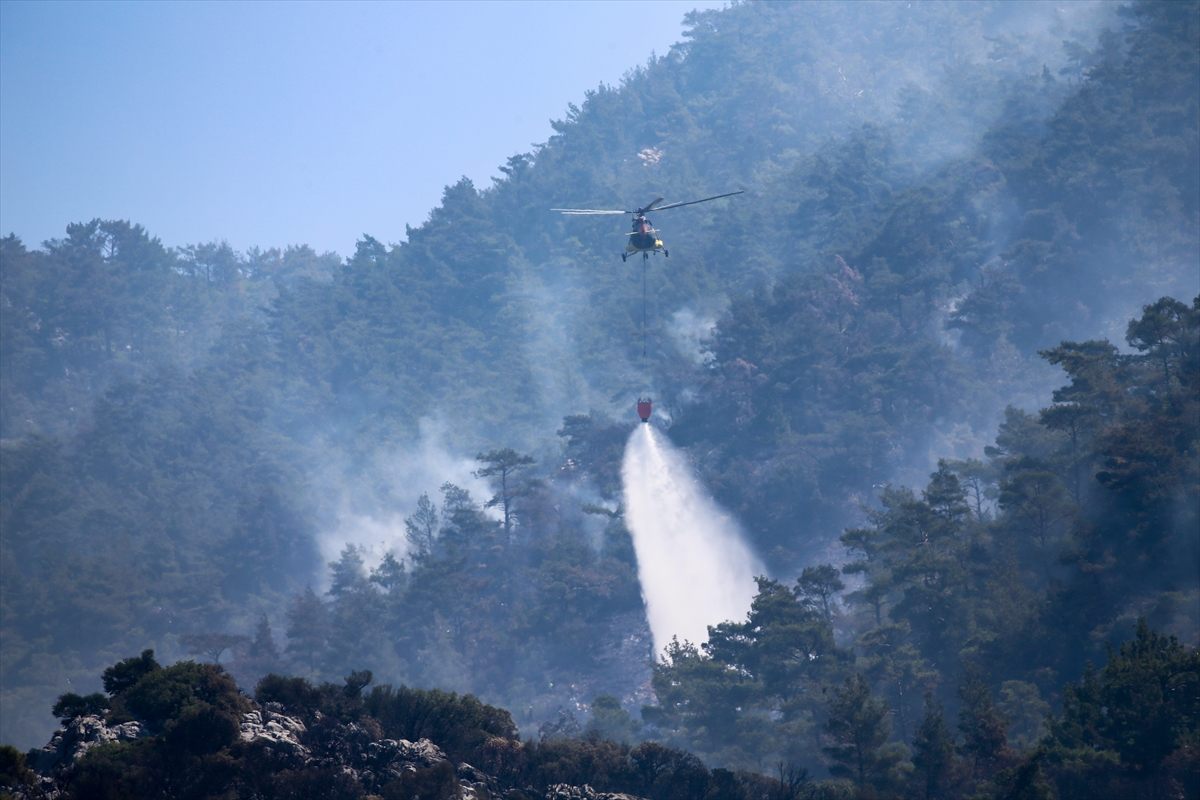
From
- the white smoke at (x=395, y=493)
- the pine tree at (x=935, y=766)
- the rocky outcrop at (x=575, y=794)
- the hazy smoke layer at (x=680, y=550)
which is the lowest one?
the rocky outcrop at (x=575, y=794)

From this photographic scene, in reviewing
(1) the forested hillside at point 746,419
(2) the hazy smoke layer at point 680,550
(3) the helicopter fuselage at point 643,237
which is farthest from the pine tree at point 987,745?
(2) the hazy smoke layer at point 680,550

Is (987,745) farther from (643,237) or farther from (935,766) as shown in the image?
(643,237)

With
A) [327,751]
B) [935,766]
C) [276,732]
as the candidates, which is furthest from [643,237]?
[276,732]

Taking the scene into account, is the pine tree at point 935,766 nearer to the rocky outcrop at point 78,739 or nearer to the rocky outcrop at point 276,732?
the rocky outcrop at point 276,732

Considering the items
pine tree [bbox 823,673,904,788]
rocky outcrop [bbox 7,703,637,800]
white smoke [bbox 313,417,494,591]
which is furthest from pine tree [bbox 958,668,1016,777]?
white smoke [bbox 313,417,494,591]

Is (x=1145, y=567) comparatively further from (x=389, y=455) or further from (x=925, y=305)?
(x=389, y=455)

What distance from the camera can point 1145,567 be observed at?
39656 mm

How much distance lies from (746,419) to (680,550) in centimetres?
1273

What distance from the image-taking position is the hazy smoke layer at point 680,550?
72.6 meters

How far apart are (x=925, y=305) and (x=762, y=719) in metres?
45.4

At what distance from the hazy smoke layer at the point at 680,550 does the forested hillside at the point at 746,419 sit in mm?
1604

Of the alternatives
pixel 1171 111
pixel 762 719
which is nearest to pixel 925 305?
pixel 1171 111

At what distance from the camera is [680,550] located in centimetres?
7475

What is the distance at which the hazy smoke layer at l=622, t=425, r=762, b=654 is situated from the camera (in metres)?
72.6
